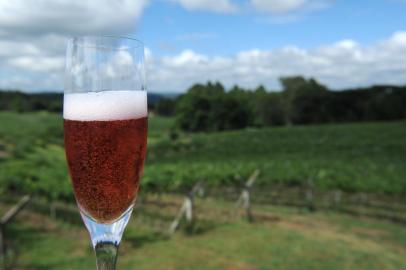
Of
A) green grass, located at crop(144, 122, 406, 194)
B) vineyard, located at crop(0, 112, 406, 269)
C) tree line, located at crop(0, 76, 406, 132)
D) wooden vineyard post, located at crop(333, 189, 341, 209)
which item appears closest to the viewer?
vineyard, located at crop(0, 112, 406, 269)

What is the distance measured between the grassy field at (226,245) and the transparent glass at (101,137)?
30.0 ft

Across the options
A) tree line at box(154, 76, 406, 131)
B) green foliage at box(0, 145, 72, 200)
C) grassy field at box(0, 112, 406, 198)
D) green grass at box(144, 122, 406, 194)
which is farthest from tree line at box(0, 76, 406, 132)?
green foliage at box(0, 145, 72, 200)

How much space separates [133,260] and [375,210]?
34.9 ft

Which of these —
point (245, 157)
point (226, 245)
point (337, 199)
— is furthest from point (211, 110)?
point (226, 245)

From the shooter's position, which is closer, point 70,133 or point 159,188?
point 70,133

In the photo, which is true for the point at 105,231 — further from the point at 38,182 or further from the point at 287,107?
the point at 287,107

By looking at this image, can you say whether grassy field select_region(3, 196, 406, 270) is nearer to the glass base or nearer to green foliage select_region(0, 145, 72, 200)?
green foliage select_region(0, 145, 72, 200)

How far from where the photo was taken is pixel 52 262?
33.3ft

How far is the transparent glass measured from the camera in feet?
3.01

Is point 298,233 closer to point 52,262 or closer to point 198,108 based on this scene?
point 52,262

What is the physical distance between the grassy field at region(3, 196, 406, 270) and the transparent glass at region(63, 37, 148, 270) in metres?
9.14

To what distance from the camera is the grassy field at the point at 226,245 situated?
10.3 m

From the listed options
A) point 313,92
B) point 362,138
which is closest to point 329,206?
point 362,138

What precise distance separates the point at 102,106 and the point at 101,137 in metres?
0.07
